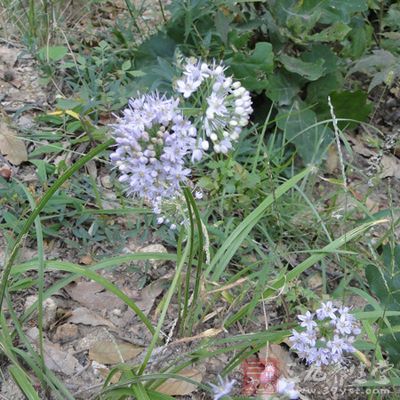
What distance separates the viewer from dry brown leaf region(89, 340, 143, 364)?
2010 millimetres

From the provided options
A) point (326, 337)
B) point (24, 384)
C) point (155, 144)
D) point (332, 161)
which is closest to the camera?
point (155, 144)

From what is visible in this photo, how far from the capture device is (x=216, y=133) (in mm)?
1556

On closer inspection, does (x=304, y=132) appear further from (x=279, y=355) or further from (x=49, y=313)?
(x=49, y=313)

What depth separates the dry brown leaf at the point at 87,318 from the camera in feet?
7.05

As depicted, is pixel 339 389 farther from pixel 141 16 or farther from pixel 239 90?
pixel 141 16

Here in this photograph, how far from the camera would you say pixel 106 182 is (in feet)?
8.92

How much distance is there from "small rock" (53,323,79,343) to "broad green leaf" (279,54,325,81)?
1583 mm

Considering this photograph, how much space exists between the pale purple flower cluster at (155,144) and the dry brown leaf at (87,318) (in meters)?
0.83

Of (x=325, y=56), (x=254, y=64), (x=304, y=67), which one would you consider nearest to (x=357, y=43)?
(x=325, y=56)

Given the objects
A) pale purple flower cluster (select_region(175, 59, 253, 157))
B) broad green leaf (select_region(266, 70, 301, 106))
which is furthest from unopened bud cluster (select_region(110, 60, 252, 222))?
broad green leaf (select_region(266, 70, 301, 106))

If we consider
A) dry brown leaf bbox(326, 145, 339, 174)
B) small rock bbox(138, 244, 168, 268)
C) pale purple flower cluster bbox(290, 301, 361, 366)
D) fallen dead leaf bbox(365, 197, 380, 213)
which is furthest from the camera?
dry brown leaf bbox(326, 145, 339, 174)

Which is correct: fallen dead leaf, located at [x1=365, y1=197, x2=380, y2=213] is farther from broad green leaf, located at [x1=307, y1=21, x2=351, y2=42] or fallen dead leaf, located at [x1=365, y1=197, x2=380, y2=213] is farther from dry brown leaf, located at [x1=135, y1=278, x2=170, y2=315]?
dry brown leaf, located at [x1=135, y1=278, x2=170, y2=315]

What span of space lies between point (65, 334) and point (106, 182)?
818 millimetres

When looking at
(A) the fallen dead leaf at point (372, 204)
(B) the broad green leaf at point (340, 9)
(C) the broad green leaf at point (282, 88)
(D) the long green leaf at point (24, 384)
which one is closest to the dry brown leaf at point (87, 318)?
(D) the long green leaf at point (24, 384)
